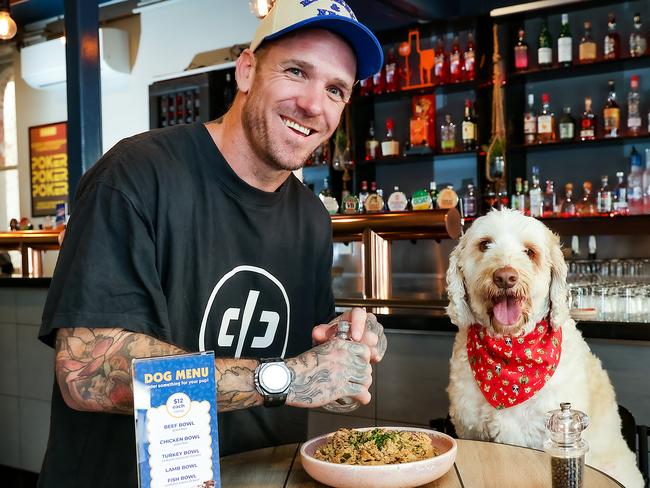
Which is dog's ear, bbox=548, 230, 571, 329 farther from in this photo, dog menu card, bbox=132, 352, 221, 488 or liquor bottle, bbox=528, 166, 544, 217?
liquor bottle, bbox=528, 166, 544, 217

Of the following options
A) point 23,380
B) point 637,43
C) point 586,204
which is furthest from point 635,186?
point 23,380

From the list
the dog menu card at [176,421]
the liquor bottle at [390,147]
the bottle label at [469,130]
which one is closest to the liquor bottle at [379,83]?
the liquor bottle at [390,147]

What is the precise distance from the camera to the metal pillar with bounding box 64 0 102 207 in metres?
4.45

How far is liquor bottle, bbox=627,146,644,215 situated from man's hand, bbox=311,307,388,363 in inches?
160

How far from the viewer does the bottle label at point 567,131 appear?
16.9 ft

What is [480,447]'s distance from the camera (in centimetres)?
148

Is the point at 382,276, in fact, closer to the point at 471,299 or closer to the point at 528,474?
the point at 471,299

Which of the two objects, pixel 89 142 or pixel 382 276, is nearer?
pixel 382 276

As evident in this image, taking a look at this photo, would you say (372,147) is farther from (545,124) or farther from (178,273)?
(178,273)

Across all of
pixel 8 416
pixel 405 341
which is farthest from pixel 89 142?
pixel 405 341

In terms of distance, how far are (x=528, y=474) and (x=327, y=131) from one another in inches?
32.2

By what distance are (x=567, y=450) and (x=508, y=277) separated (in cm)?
71

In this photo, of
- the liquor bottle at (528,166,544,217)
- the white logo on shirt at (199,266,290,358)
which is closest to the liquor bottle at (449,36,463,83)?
the liquor bottle at (528,166,544,217)

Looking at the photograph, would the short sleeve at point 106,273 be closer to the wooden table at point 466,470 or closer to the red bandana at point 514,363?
the wooden table at point 466,470
